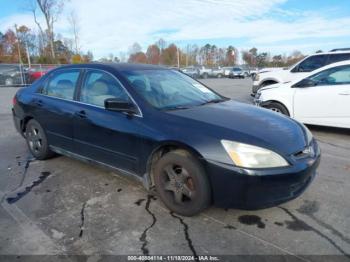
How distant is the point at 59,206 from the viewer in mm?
3422

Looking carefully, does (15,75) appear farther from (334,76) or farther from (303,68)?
(334,76)

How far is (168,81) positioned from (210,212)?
5.93ft

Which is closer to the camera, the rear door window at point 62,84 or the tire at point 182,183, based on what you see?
the tire at point 182,183

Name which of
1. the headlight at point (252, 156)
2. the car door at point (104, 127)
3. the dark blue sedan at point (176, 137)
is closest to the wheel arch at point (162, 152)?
the dark blue sedan at point (176, 137)

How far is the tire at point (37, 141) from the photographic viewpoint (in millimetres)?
4758

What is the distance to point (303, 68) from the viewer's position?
404 inches

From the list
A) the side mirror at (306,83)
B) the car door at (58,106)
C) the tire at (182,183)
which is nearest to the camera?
the tire at (182,183)

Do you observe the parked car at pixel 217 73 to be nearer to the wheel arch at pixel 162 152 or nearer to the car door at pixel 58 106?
the car door at pixel 58 106

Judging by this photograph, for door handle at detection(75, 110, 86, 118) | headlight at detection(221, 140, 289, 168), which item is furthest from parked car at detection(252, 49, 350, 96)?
door handle at detection(75, 110, 86, 118)

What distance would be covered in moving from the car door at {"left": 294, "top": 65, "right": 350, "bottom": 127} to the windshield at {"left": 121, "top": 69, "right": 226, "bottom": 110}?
3.21m

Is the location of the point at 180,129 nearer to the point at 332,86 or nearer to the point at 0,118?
the point at 332,86

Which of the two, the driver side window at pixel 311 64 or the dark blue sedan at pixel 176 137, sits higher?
the driver side window at pixel 311 64

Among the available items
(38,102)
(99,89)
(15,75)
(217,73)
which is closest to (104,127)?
(99,89)

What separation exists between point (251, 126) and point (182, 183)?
2.97 feet
